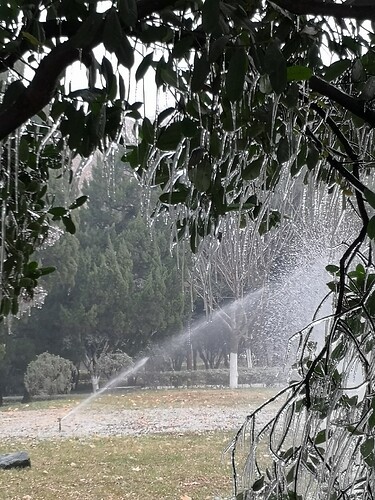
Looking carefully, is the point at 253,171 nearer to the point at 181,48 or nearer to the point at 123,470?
the point at 181,48

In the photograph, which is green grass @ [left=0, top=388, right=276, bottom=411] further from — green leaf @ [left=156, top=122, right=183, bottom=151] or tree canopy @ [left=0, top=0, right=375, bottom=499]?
green leaf @ [left=156, top=122, right=183, bottom=151]

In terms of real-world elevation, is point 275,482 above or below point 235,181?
below

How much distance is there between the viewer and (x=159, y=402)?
14.8 ft

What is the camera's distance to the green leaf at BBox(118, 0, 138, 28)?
30cm

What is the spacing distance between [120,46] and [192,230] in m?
0.28

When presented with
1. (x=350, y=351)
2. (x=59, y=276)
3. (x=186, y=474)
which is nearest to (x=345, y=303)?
(x=350, y=351)

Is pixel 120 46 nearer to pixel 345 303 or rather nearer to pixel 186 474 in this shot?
pixel 345 303

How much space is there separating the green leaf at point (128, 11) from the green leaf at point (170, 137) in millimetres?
93

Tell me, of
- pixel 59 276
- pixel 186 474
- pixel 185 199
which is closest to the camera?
pixel 185 199

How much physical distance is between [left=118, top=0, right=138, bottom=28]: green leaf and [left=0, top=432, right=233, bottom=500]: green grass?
2.78 m

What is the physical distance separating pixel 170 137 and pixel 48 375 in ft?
14.1

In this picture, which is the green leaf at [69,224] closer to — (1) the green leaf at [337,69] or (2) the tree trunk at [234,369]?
(1) the green leaf at [337,69]

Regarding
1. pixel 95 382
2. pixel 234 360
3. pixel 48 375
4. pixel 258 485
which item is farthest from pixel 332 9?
pixel 95 382

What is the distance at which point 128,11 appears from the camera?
0.30m
